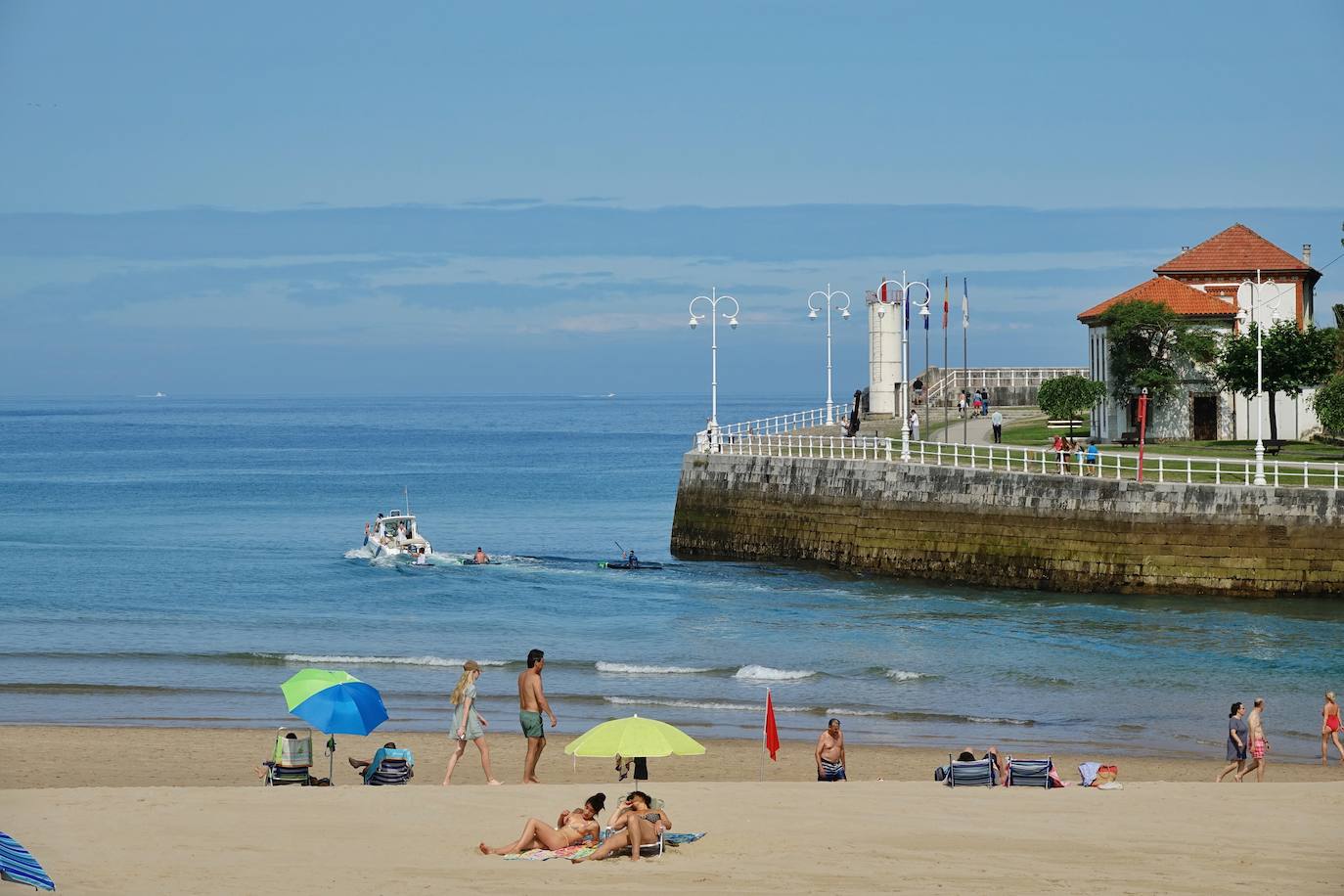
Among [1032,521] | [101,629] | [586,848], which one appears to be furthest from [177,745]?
[1032,521]

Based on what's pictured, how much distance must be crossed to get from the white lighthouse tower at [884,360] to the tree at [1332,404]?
22096mm

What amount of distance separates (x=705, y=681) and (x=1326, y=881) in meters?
15.9

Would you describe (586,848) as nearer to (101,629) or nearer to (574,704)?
(574,704)

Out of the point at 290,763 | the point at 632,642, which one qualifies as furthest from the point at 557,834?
the point at 632,642

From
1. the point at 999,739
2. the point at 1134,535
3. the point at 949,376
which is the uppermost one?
the point at 949,376

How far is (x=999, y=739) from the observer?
2261 centimetres

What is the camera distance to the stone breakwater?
3175 cm

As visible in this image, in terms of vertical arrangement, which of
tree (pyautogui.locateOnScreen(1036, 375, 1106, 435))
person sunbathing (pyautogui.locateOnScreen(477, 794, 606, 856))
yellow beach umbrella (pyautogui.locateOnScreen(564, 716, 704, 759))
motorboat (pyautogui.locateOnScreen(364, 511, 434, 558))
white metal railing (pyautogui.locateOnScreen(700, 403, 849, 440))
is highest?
tree (pyautogui.locateOnScreen(1036, 375, 1106, 435))

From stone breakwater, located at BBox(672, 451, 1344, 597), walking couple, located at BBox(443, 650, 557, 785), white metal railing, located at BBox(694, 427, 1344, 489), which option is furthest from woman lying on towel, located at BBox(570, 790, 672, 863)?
stone breakwater, located at BBox(672, 451, 1344, 597)

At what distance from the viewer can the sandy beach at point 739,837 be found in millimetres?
12375

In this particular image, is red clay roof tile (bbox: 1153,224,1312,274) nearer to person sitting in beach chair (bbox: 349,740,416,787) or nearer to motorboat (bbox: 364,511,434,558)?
motorboat (bbox: 364,511,434,558)

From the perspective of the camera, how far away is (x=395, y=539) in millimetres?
48750

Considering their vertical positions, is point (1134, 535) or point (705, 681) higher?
point (1134, 535)

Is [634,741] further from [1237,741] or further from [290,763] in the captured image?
[1237,741]
